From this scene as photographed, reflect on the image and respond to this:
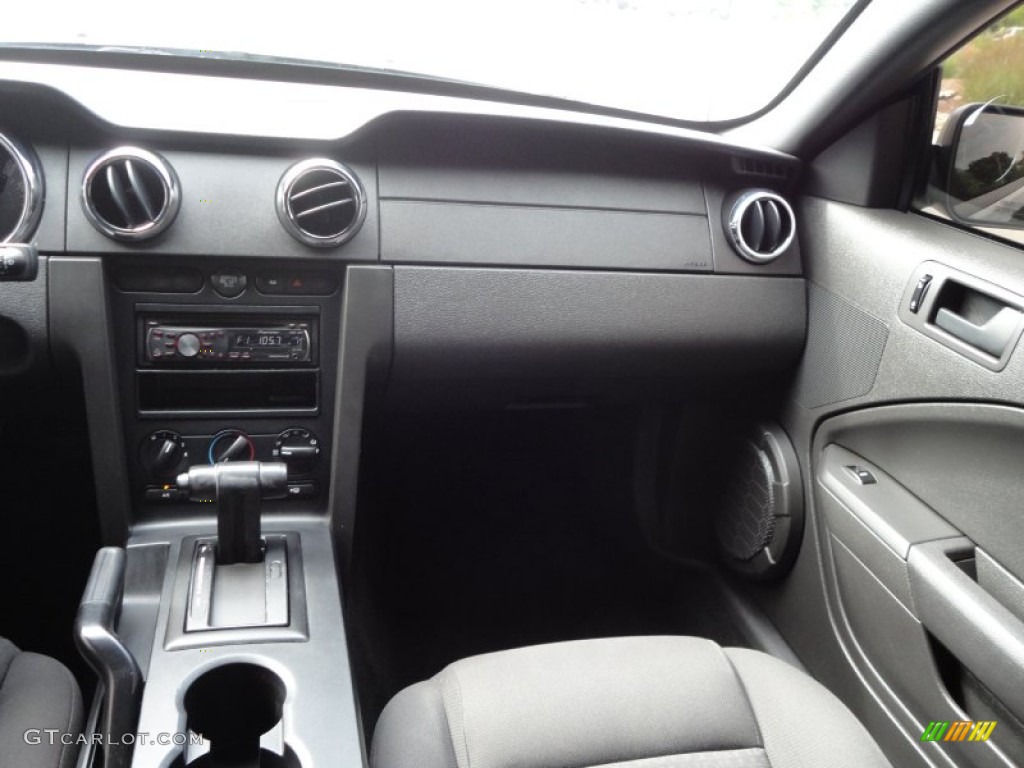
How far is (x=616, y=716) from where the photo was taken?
1.02 meters

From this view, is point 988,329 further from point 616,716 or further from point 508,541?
point 508,541

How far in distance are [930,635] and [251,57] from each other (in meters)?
1.41

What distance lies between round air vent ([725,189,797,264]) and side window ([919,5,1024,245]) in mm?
250

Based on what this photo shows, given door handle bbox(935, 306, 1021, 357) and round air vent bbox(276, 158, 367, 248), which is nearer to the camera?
door handle bbox(935, 306, 1021, 357)

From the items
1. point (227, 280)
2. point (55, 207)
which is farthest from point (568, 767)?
point (55, 207)

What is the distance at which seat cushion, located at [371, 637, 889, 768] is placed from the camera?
0.99 m

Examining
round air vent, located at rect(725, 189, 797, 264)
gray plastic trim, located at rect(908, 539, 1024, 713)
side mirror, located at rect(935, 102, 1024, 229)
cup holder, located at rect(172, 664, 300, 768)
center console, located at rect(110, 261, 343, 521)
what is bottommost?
cup holder, located at rect(172, 664, 300, 768)

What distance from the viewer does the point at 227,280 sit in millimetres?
1377

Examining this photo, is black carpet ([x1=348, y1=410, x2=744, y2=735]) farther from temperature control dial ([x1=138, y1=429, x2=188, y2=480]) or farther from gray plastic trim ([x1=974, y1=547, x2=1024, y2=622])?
gray plastic trim ([x1=974, y1=547, x2=1024, y2=622])

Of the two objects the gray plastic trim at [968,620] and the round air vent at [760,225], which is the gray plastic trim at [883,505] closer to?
the gray plastic trim at [968,620]

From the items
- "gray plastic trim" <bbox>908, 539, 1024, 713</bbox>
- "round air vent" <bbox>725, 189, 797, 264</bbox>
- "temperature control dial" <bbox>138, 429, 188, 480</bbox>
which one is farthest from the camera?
"round air vent" <bbox>725, 189, 797, 264</bbox>

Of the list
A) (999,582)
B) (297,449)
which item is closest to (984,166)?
(999,582)

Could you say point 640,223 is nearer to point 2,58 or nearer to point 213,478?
point 213,478

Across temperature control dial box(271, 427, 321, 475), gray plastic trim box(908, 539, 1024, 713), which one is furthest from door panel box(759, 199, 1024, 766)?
temperature control dial box(271, 427, 321, 475)
